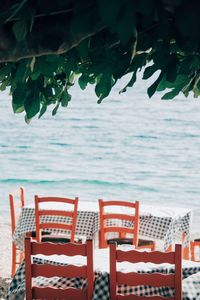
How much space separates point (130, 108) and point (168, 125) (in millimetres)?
3420

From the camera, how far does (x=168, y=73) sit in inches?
104

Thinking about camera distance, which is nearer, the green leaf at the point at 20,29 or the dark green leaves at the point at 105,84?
the green leaf at the point at 20,29

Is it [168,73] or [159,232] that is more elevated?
[168,73]

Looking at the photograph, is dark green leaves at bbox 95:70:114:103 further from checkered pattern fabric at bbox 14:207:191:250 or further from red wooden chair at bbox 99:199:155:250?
checkered pattern fabric at bbox 14:207:191:250

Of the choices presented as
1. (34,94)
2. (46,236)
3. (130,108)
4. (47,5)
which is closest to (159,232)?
(46,236)

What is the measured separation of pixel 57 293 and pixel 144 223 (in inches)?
121

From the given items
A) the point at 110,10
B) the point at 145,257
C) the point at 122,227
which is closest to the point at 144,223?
the point at 122,227

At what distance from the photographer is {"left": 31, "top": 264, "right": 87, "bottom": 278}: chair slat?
4.92 metres

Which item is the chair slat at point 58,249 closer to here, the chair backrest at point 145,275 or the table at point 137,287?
the chair backrest at point 145,275

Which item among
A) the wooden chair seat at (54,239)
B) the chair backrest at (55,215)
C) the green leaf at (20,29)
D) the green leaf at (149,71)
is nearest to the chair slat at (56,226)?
the chair backrest at (55,215)

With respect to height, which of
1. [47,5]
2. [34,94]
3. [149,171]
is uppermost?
[47,5]

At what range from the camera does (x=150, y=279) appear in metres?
4.89

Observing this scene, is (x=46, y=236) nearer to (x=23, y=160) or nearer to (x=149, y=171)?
(x=149, y=171)

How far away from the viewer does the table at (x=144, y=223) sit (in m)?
7.88
